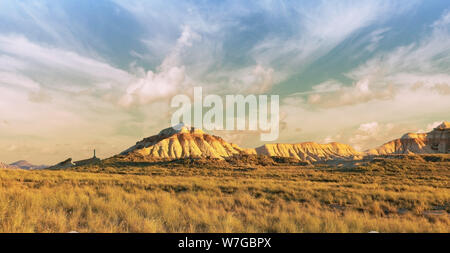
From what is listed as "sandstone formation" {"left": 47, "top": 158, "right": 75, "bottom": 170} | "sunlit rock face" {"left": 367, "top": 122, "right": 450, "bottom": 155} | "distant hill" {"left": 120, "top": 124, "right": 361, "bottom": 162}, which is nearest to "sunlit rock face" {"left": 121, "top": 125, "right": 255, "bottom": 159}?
"distant hill" {"left": 120, "top": 124, "right": 361, "bottom": 162}

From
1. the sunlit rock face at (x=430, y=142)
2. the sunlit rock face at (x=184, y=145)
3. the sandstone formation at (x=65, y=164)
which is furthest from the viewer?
the sunlit rock face at (x=430, y=142)

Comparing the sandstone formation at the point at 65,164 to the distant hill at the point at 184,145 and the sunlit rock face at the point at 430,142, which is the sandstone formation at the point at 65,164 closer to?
the distant hill at the point at 184,145

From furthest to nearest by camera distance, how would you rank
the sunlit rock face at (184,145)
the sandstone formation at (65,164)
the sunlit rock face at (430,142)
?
the sunlit rock face at (430,142) → the sunlit rock face at (184,145) → the sandstone formation at (65,164)

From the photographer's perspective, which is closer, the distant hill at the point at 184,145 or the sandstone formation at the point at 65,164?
the sandstone formation at the point at 65,164

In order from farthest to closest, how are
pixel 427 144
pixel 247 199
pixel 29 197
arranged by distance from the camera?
pixel 427 144 → pixel 247 199 → pixel 29 197

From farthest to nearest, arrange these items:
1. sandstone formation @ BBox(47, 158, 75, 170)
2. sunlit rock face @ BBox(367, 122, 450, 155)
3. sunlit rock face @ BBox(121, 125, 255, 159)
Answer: sunlit rock face @ BBox(367, 122, 450, 155), sunlit rock face @ BBox(121, 125, 255, 159), sandstone formation @ BBox(47, 158, 75, 170)

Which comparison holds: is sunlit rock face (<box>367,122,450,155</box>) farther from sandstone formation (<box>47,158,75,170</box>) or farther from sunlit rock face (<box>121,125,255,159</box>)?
sandstone formation (<box>47,158,75,170</box>)

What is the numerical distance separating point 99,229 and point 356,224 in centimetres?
689

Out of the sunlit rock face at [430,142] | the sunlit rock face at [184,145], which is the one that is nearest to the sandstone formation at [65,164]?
the sunlit rock face at [184,145]

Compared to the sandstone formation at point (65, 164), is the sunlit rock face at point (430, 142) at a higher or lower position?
higher
